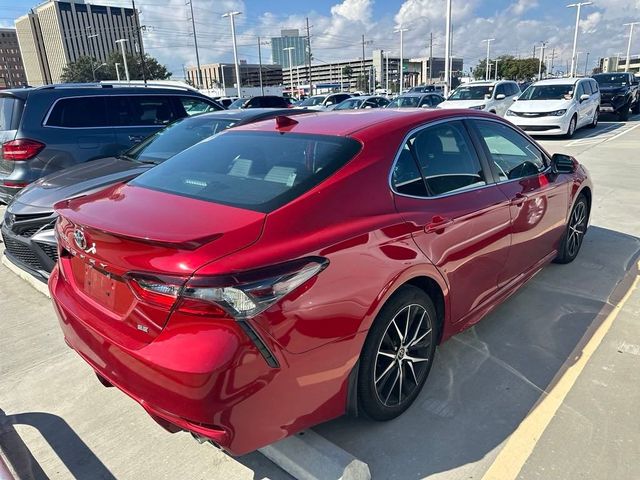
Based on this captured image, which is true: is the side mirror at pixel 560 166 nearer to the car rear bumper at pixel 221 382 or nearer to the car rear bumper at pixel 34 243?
the car rear bumper at pixel 221 382

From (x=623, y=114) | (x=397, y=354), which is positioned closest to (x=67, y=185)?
(x=397, y=354)

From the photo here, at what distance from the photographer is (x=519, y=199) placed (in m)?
3.44

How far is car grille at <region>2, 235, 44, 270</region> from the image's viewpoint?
4188 millimetres

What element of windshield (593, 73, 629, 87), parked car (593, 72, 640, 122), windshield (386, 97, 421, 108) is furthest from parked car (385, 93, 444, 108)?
windshield (593, 73, 629, 87)

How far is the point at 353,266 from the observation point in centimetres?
216

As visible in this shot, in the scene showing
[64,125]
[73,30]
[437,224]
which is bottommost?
[437,224]

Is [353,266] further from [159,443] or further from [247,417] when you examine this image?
[159,443]

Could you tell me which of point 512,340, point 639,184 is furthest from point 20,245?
point 639,184

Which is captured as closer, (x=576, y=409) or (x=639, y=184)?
(x=576, y=409)

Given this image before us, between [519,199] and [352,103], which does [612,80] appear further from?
[519,199]

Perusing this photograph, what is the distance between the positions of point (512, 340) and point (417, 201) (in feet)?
4.86

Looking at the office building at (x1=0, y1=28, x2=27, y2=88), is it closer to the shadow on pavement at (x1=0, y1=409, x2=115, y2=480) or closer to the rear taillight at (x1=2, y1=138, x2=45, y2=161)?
the rear taillight at (x1=2, y1=138, x2=45, y2=161)

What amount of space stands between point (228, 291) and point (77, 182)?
366 centimetres

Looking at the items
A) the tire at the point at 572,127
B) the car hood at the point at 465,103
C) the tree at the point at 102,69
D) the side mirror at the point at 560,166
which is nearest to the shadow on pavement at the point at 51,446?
the side mirror at the point at 560,166
